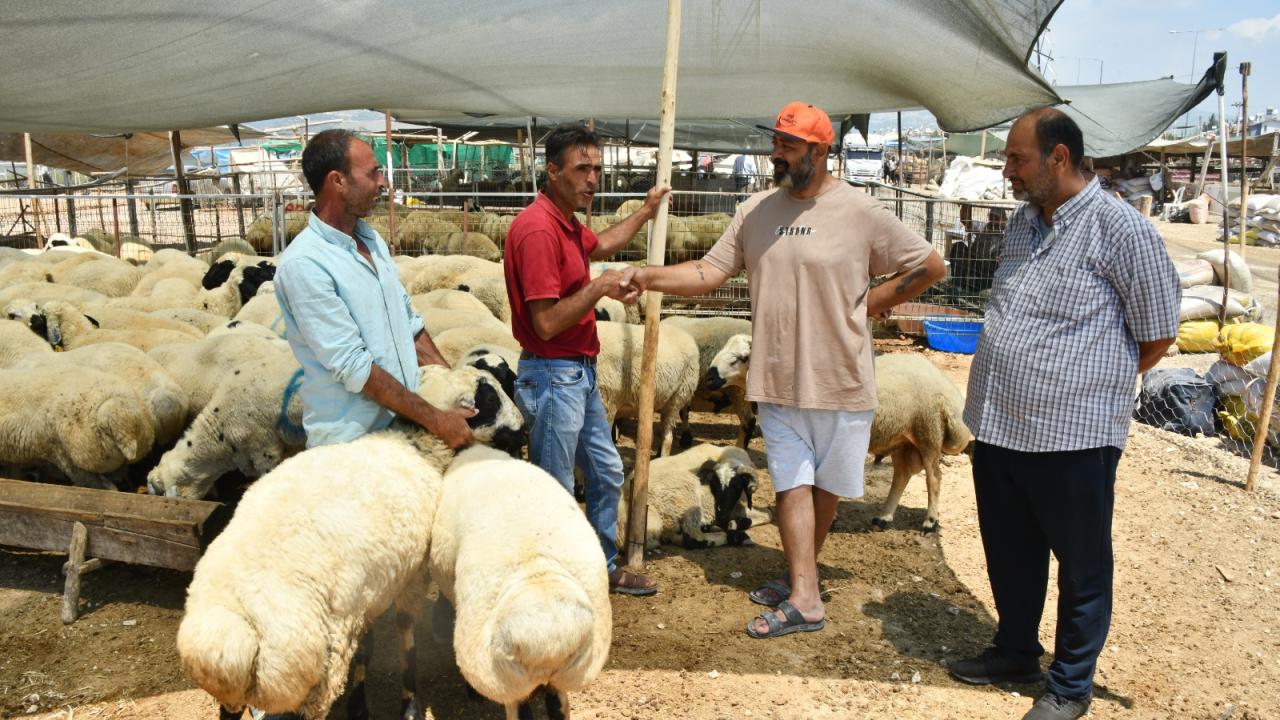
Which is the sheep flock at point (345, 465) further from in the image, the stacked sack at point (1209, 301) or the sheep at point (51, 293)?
the stacked sack at point (1209, 301)

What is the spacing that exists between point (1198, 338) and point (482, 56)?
9.26m

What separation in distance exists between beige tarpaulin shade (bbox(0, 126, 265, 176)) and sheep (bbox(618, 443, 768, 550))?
18693mm

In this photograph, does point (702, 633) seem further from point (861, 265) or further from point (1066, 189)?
point (1066, 189)

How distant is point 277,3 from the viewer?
14.3ft

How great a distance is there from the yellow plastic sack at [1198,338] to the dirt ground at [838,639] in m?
4.82

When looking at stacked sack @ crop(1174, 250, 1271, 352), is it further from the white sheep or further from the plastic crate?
the white sheep

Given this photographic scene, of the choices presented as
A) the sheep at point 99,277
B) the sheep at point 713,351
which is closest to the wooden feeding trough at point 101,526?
the sheep at point 713,351

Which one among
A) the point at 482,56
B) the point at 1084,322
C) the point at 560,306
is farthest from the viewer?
the point at 482,56

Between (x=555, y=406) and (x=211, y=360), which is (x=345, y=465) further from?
(x=211, y=360)

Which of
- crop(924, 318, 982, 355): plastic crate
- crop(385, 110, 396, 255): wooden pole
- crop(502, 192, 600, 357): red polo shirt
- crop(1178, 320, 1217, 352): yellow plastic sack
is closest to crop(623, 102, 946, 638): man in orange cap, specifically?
crop(502, 192, 600, 357): red polo shirt

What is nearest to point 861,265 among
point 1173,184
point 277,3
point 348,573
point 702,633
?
point 702,633

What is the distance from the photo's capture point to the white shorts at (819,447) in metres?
4.21

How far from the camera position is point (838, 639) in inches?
170

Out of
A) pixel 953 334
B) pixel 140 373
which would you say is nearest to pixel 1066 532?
pixel 140 373
